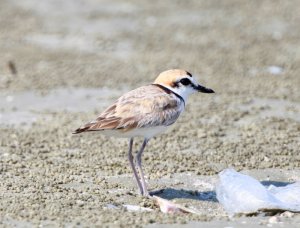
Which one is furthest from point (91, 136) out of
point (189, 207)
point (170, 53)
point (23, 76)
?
point (170, 53)

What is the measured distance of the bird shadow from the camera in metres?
6.19

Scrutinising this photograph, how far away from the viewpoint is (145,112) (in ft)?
20.4

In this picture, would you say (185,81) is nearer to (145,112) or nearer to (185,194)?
(145,112)

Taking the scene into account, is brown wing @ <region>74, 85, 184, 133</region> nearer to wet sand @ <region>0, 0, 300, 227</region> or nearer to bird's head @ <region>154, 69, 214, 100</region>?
bird's head @ <region>154, 69, 214, 100</region>

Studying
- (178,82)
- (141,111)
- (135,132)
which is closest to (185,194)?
(135,132)

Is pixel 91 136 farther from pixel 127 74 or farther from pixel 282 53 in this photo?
pixel 282 53

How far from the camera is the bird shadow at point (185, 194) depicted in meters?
6.19

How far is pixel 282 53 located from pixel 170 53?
1.55m

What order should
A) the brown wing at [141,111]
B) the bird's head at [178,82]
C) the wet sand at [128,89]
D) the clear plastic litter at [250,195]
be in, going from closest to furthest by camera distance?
the clear plastic litter at [250,195], the wet sand at [128,89], the brown wing at [141,111], the bird's head at [178,82]

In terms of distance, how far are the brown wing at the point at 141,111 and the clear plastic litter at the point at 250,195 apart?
2.07 feet

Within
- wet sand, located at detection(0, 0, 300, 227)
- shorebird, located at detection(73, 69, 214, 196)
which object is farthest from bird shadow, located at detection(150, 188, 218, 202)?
shorebird, located at detection(73, 69, 214, 196)

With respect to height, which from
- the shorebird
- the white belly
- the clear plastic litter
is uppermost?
the shorebird

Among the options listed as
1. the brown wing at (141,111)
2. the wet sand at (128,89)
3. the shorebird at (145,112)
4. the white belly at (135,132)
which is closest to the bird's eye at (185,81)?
the shorebird at (145,112)

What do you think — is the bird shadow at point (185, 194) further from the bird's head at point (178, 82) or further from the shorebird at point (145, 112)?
the bird's head at point (178, 82)
